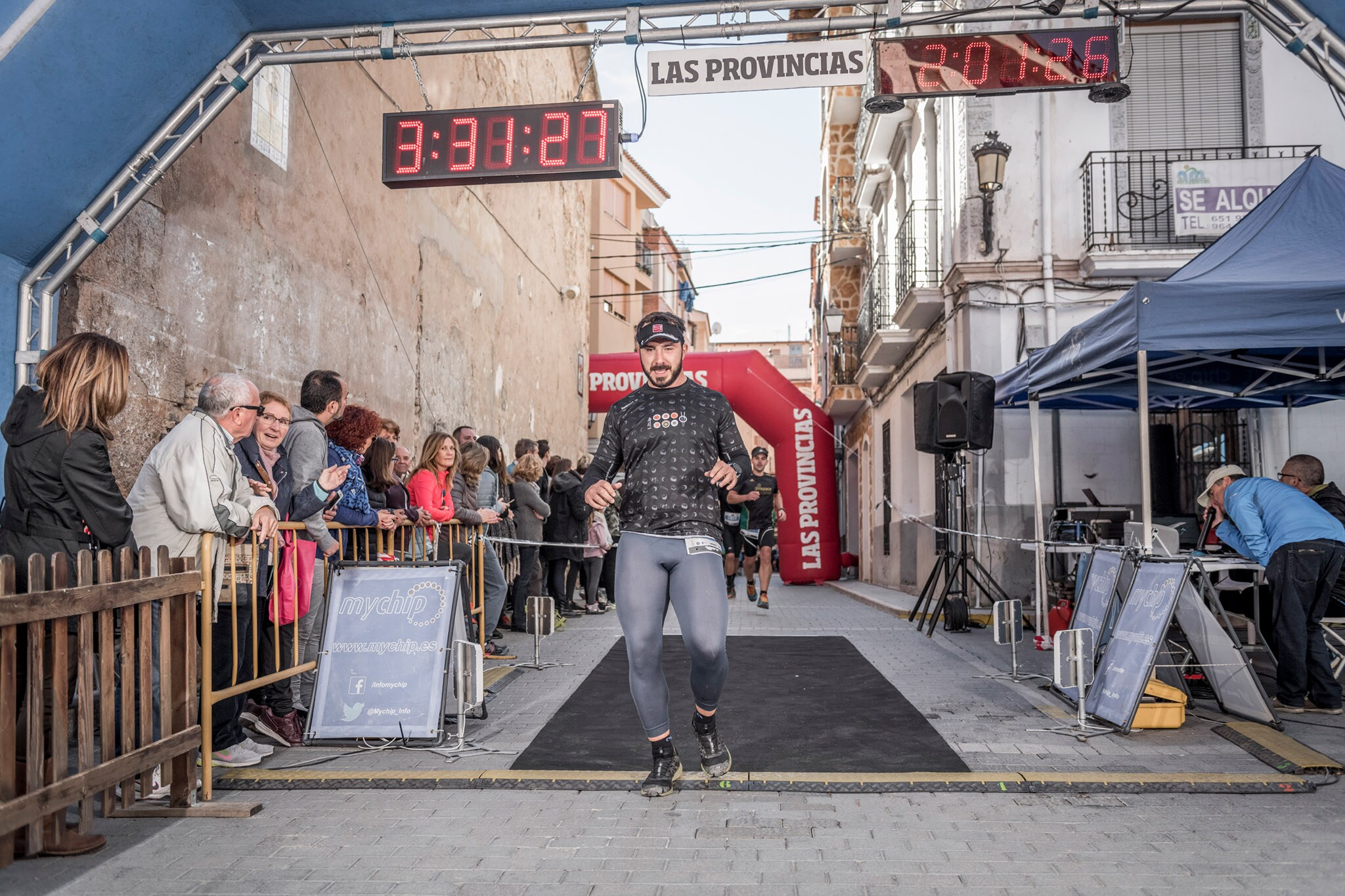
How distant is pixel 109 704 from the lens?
13.1 feet

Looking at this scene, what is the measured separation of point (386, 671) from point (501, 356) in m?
12.4

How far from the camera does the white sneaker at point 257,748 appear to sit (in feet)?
17.2

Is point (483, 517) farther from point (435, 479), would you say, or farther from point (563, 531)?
point (563, 531)

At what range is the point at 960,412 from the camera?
33.9ft

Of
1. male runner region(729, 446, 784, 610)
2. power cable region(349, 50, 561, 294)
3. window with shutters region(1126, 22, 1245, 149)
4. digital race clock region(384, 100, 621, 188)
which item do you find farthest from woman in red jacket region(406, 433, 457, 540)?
window with shutters region(1126, 22, 1245, 149)

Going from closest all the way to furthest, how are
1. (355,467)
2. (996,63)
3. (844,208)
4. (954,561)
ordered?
(355,467) < (996,63) < (954,561) < (844,208)

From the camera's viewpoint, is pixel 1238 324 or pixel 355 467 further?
pixel 1238 324

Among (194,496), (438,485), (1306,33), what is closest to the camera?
(194,496)

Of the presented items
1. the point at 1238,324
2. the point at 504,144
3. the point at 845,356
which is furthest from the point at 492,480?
the point at 845,356

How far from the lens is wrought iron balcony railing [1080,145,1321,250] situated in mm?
12328

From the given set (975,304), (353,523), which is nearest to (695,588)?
(353,523)

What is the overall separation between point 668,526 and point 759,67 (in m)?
3.81

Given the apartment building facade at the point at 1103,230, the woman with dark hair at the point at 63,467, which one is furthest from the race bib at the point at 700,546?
the apartment building facade at the point at 1103,230

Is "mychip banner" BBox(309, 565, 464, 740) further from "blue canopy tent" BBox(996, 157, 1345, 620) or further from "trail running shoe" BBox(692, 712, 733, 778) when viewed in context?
"blue canopy tent" BBox(996, 157, 1345, 620)
